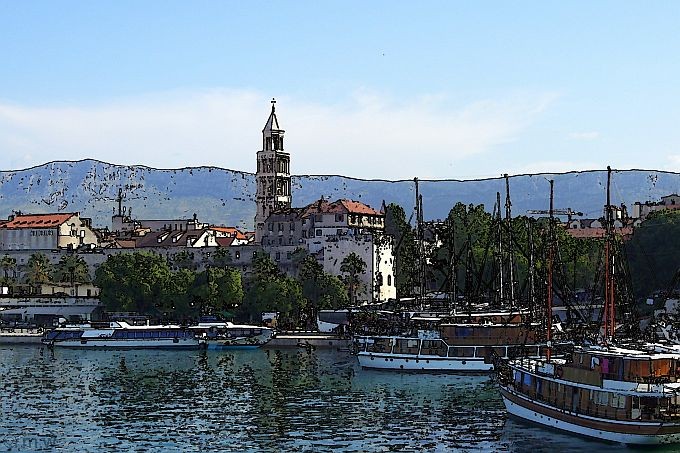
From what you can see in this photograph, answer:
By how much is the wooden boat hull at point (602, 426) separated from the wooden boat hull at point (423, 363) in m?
30.3

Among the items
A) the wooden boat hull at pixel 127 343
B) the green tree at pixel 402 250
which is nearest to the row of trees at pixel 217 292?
the green tree at pixel 402 250

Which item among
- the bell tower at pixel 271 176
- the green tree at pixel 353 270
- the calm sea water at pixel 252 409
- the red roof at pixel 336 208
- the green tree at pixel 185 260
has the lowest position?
the calm sea water at pixel 252 409

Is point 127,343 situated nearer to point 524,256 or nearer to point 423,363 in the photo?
point 423,363

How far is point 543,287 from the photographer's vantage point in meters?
129

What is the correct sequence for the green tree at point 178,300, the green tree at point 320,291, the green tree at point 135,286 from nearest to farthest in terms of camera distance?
the green tree at point 320,291
the green tree at point 178,300
the green tree at point 135,286

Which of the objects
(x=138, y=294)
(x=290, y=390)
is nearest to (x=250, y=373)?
(x=290, y=390)

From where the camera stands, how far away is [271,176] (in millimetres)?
194375

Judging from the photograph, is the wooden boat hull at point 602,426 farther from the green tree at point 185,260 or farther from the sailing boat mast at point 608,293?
the green tree at point 185,260

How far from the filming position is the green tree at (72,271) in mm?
184000

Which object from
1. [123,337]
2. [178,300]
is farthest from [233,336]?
[178,300]

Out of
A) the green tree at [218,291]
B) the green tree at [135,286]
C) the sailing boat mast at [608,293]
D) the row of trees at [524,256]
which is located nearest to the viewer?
the sailing boat mast at [608,293]

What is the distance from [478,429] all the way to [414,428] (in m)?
3.96

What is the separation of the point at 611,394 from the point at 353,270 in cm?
10183

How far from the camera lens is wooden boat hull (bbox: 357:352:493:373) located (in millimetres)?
103562
